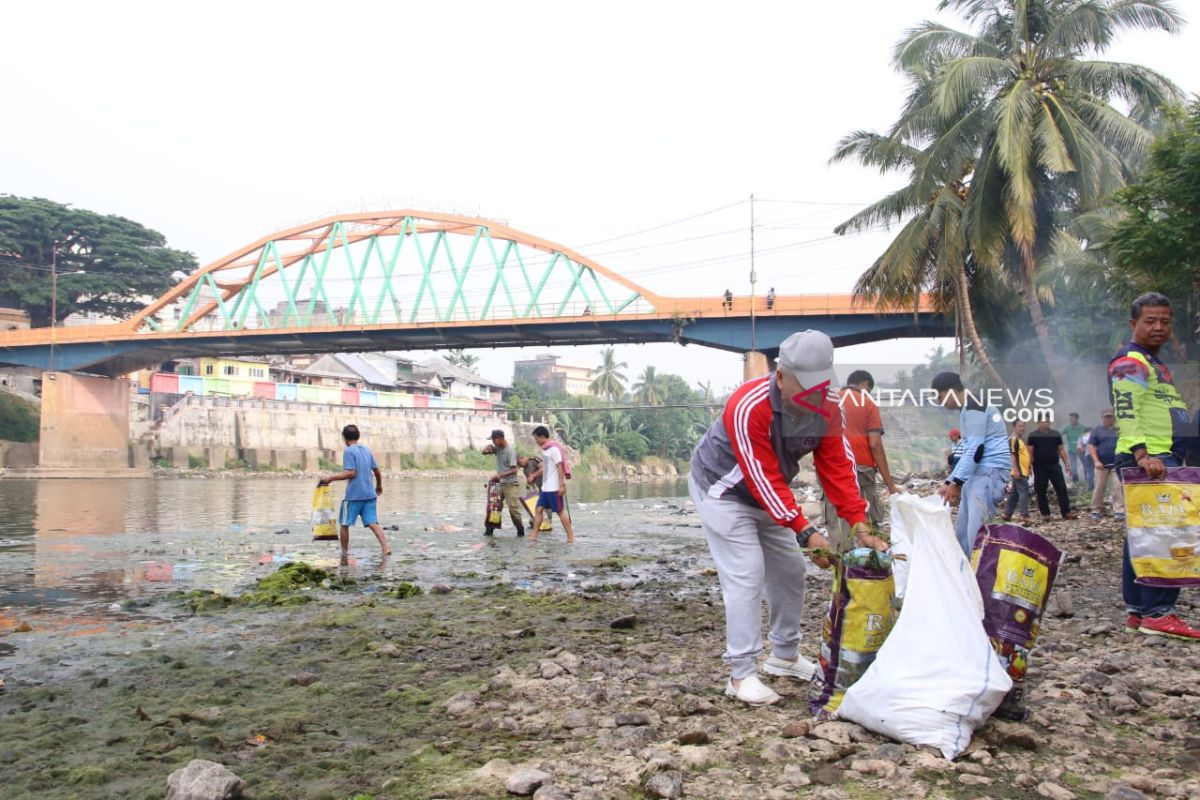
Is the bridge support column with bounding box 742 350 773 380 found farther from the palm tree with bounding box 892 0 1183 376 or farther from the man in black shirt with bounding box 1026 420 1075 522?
the man in black shirt with bounding box 1026 420 1075 522

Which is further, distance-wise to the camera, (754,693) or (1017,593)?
(754,693)

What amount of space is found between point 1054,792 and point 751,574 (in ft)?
4.42

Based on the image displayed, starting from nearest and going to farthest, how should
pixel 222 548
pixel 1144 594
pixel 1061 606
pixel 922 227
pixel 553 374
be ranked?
pixel 1144 594 → pixel 1061 606 → pixel 222 548 → pixel 922 227 → pixel 553 374

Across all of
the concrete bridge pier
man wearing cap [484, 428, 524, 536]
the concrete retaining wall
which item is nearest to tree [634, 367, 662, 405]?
the concrete retaining wall

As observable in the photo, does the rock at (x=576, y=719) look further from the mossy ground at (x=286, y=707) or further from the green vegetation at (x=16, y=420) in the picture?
the green vegetation at (x=16, y=420)

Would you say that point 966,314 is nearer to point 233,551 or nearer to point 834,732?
point 233,551

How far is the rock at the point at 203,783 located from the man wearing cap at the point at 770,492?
6.28 feet

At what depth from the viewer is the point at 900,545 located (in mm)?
3584

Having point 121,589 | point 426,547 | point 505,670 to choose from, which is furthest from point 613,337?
point 505,670

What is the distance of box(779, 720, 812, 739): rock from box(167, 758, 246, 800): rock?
73.4 inches

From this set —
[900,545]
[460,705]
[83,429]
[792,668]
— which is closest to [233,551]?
[460,705]

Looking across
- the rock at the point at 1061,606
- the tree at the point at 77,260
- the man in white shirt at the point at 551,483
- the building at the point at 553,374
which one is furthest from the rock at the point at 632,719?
the building at the point at 553,374

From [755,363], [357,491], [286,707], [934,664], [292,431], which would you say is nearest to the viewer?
[934,664]

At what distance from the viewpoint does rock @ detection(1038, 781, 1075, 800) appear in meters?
2.76
